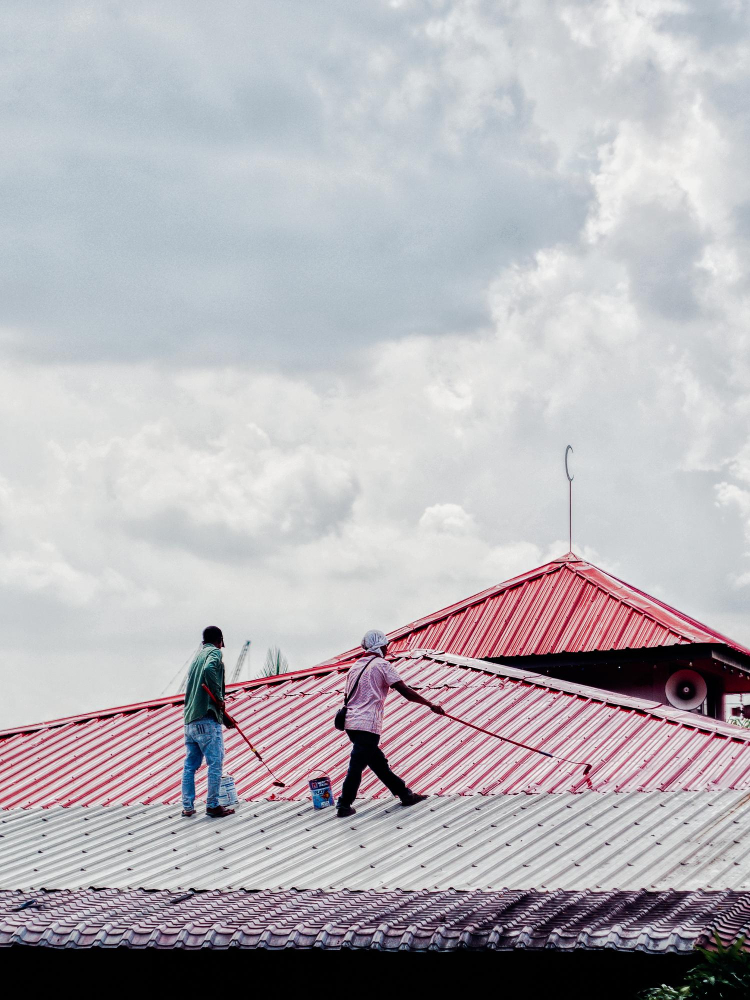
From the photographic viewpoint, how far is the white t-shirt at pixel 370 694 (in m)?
10.9

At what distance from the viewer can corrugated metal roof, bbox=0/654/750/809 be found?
456 inches

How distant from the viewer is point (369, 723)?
1088cm

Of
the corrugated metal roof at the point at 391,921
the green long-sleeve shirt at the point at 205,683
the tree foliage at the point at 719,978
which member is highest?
the green long-sleeve shirt at the point at 205,683

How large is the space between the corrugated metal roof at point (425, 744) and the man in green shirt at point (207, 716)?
65 centimetres

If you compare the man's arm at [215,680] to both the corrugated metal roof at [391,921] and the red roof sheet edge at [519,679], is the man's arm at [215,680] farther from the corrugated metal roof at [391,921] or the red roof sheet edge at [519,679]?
the red roof sheet edge at [519,679]

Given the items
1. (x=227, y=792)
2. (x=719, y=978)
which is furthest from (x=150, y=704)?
(x=719, y=978)

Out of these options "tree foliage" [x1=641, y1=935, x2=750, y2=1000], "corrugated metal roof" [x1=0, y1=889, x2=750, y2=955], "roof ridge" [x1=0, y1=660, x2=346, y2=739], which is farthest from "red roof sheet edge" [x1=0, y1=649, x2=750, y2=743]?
"tree foliage" [x1=641, y1=935, x2=750, y2=1000]

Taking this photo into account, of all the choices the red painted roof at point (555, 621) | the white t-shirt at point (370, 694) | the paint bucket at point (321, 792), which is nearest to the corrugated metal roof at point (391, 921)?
the white t-shirt at point (370, 694)

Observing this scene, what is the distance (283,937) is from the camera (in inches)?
276

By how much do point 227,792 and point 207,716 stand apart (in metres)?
0.88

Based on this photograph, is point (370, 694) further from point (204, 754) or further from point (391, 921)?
point (391, 921)

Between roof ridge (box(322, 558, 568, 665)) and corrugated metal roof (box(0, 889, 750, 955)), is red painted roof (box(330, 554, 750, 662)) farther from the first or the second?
corrugated metal roof (box(0, 889, 750, 955))

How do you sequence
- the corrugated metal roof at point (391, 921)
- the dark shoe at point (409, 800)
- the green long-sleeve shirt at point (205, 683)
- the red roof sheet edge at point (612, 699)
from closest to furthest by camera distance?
1. the corrugated metal roof at point (391, 921)
2. the dark shoe at point (409, 800)
3. the green long-sleeve shirt at point (205, 683)
4. the red roof sheet edge at point (612, 699)

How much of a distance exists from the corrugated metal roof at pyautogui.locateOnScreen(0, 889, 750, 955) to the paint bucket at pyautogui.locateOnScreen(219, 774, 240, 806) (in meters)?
3.00
